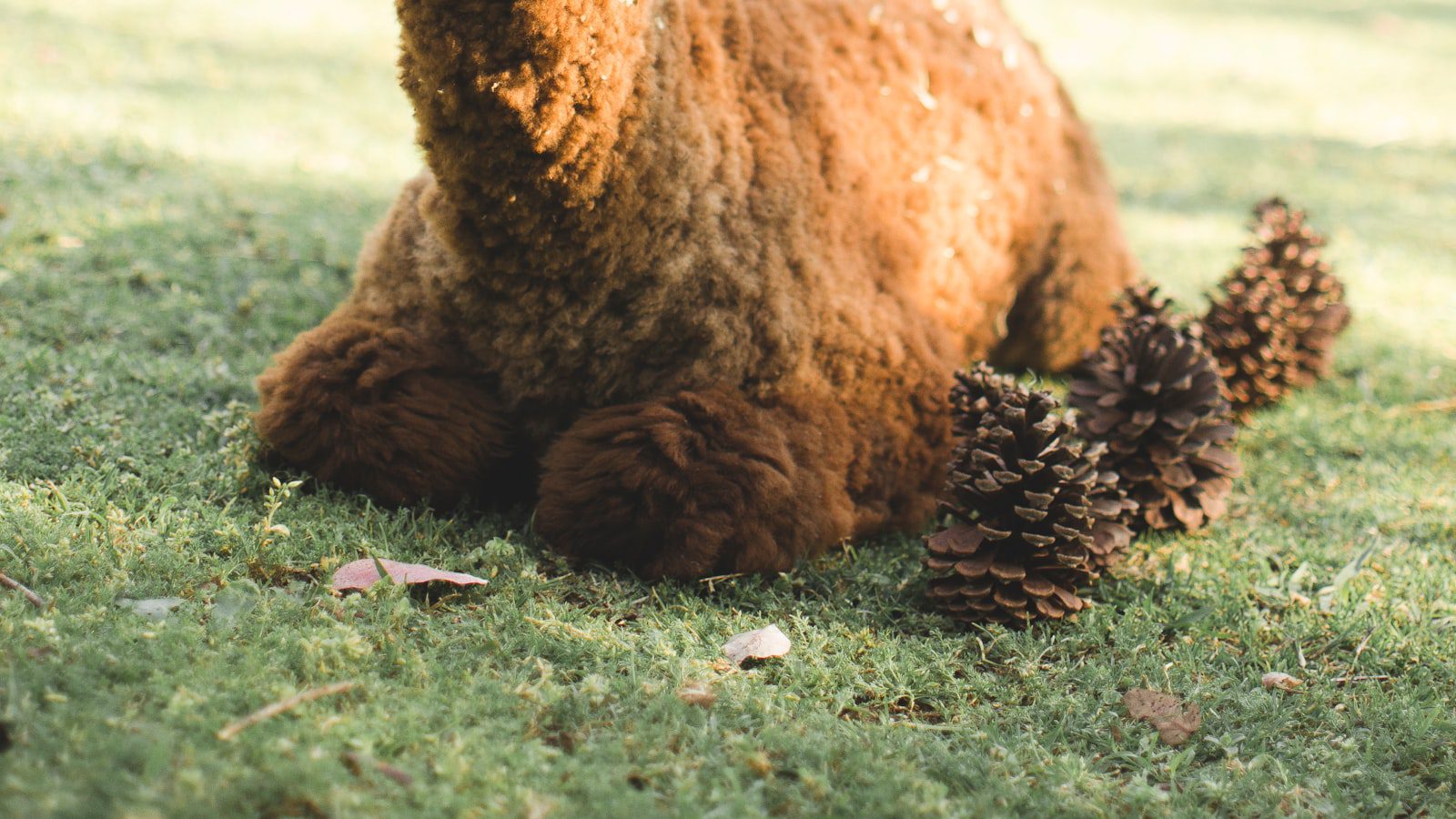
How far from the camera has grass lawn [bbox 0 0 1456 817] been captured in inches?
62.7

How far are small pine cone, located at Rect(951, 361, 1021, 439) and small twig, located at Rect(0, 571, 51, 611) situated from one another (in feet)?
5.48

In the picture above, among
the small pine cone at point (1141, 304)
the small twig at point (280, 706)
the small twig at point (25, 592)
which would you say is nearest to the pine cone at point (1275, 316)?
the small pine cone at point (1141, 304)

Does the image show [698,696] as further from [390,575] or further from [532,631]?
[390,575]

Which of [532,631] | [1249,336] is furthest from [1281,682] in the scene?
[1249,336]

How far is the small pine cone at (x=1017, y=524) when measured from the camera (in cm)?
227

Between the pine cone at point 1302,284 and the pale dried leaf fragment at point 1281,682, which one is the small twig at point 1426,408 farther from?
the pale dried leaf fragment at point 1281,682

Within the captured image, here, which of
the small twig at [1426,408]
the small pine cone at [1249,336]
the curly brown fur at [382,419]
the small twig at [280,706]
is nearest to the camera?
the small twig at [280,706]

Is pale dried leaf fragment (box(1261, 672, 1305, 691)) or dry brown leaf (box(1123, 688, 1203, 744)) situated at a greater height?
pale dried leaf fragment (box(1261, 672, 1305, 691))

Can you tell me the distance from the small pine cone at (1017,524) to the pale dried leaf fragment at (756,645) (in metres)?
0.40

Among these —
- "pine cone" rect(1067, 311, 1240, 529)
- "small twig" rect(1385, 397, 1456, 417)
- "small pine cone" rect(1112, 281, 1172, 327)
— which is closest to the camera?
"pine cone" rect(1067, 311, 1240, 529)

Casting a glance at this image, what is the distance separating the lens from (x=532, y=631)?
2006 mm

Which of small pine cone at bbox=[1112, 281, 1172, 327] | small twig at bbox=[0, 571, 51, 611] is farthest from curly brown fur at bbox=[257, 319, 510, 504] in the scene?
small pine cone at bbox=[1112, 281, 1172, 327]

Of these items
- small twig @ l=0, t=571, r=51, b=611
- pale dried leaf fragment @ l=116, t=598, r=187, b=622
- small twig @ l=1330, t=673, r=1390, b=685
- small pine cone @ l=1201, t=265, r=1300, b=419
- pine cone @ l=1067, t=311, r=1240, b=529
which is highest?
small pine cone @ l=1201, t=265, r=1300, b=419

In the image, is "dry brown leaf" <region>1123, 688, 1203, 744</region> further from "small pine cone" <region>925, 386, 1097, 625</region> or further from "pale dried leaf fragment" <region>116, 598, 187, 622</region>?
"pale dried leaf fragment" <region>116, 598, 187, 622</region>
